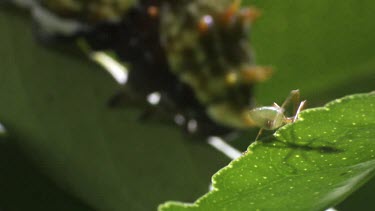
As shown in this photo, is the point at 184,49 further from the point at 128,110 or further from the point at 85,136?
the point at 85,136

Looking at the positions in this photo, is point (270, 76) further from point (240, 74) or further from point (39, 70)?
point (39, 70)

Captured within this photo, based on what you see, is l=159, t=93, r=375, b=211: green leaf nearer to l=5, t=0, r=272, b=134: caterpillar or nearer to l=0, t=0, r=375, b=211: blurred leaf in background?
l=0, t=0, r=375, b=211: blurred leaf in background

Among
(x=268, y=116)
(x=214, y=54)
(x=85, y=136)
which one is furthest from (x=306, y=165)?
(x=214, y=54)

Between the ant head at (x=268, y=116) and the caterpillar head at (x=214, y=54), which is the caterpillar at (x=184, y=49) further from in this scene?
the ant head at (x=268, y=116)

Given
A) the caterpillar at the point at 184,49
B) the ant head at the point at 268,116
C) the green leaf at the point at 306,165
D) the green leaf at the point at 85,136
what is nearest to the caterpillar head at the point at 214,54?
the caterpillar at the point at 184,49

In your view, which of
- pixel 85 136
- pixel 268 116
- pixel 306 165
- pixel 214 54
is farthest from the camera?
pixel 214 54

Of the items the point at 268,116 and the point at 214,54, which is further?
the point at 214,54
